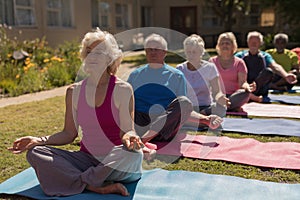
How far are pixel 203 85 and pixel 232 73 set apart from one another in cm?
94

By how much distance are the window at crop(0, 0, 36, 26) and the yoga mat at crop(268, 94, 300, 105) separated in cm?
782

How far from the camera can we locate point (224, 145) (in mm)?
3867

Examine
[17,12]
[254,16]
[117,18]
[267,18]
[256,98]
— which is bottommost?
[256,98]

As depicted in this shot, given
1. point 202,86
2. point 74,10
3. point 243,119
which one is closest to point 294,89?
point 243,119

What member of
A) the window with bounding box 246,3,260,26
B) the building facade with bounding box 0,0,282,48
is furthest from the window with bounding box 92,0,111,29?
the window with bounding box 246,3,260,26

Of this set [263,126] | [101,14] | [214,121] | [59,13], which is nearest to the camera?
[214,121]

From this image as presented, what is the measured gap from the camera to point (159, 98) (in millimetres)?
4008

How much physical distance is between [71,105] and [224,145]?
179 centimetres

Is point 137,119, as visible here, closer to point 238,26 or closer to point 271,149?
point 271,149

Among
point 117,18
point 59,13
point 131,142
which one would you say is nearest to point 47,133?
point 131,142

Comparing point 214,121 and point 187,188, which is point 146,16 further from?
point 187,188

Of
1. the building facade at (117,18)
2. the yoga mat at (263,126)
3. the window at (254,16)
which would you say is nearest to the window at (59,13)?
the building facade at (117,18)

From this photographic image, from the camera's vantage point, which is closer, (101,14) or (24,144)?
(24,144)

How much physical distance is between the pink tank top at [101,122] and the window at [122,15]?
1605 centimetres
